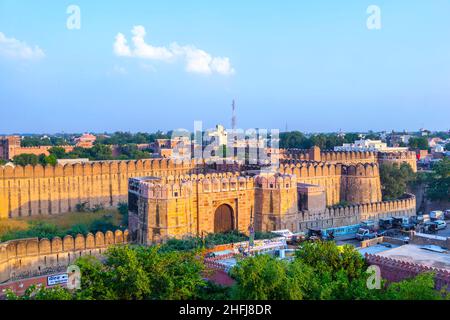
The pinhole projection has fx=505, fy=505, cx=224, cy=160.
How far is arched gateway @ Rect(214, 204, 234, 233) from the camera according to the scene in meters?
25.2

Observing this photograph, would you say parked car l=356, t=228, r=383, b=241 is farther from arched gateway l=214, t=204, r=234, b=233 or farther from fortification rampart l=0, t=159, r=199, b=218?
fortification rampart l=0, t=159, r=199, b=218

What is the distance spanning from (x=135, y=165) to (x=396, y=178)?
66.2ft

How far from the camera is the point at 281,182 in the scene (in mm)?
25672

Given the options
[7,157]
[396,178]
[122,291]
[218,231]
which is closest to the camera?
[122,291]

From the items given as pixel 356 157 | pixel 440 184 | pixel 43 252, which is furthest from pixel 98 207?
pixel 440 184

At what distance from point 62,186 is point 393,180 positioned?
80.3 feet

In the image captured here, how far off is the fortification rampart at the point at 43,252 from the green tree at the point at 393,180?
23.5 m

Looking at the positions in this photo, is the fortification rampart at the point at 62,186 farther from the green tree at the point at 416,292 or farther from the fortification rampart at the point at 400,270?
the green tree at the point at 416,292

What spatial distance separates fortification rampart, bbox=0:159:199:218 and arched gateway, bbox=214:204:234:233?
11.1 meters

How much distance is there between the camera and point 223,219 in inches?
1002

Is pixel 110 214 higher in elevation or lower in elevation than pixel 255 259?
lower

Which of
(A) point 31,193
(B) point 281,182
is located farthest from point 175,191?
(A) point 31,193

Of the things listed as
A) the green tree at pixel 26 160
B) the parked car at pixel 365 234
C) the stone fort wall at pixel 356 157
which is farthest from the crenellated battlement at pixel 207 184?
the green tree at pixel 26 160

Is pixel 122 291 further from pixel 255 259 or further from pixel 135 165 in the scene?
pixel 135 165
